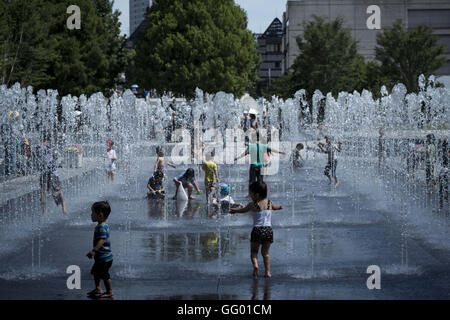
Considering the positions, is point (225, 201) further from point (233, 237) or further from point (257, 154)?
point (233, 237)

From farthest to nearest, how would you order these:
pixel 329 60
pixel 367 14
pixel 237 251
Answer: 1. pixel 367 14
2. pixel 329 60
3. pixel 237 251

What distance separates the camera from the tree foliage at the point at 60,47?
40.4m

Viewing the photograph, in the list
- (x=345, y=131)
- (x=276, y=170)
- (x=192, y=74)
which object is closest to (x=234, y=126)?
(x=192, y=74)

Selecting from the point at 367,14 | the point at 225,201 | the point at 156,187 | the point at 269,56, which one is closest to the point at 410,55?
the point at 367,14

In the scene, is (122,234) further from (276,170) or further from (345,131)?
(345,131)

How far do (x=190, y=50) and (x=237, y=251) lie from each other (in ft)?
Result: 129

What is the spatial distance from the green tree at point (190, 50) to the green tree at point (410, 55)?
9761mm

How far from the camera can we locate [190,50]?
1880 inches

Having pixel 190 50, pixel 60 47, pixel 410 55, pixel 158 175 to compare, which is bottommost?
pixel 158 175

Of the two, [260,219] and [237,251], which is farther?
[237,251]

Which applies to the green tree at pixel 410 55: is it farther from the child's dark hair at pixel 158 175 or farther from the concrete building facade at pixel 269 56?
the concrete building facade at pixel 269 56
